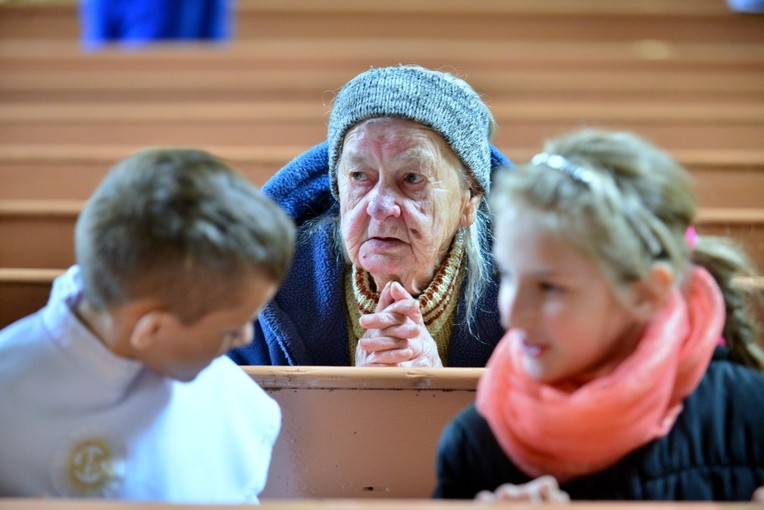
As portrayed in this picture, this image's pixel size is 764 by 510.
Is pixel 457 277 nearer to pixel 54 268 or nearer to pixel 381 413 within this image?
pixel 381 413

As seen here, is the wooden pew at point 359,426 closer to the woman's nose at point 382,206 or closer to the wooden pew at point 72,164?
the woman's nose at point 382,206

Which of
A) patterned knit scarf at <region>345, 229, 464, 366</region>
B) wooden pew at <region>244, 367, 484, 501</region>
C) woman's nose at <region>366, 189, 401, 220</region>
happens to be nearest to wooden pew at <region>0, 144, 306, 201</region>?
patterned knit scarf at <region>345, 229, 464, 366</region>

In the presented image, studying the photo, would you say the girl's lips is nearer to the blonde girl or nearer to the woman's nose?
the blonde girl

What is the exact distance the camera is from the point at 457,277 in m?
1.70

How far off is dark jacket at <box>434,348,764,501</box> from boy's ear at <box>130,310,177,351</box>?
0.32m

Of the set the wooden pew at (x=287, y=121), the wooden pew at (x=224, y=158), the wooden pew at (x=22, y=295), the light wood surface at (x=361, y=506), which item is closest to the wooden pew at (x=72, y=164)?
the wooden pew at (x=224, y=158)

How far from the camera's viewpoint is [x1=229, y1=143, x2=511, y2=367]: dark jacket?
1.65 metres

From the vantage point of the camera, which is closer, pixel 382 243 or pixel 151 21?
pixel 151 21

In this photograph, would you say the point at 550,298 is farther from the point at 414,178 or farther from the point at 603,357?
the point at 414,178

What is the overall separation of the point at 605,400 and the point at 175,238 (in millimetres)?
443

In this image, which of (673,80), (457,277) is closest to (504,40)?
(673,80)

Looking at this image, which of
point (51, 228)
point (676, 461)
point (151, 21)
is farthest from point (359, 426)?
point (51, 228)

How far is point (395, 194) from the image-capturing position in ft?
5.13

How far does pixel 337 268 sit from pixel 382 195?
0.22 m
